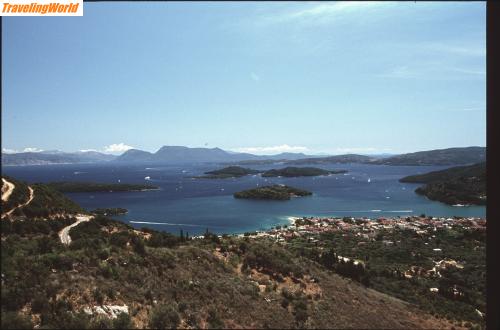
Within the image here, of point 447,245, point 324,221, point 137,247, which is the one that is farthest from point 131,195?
point 137,247

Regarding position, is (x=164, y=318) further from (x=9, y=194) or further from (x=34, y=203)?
(x=9, y=194)

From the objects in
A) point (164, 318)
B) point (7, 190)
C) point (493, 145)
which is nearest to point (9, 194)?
point (7, 190)

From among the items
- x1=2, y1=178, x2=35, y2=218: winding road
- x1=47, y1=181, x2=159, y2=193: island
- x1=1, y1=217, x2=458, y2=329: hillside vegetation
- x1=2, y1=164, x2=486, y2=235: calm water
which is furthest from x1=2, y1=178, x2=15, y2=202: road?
x1=47, y1=181, x2=159, y2=193: island

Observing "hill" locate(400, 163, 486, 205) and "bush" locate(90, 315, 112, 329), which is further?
"hill" locate(400, 163, 486, 205)

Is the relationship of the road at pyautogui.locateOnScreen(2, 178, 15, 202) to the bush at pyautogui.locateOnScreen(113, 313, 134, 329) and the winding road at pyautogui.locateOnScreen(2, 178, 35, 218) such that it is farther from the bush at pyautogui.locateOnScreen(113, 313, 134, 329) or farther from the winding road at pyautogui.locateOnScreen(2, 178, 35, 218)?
the bush at pyautogui.locateOnScreen(113, 313, 134, 329)

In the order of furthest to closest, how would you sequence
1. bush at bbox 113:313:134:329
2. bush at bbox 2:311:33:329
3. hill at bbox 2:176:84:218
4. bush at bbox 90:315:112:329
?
1. hill at bbox 2:176:84:218
2. bush at bbox 113:313:134:329
3. bush at bbox 90:315:112:329
4. bush at bbox 2:311:33:329

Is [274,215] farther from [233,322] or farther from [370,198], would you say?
[233,322]

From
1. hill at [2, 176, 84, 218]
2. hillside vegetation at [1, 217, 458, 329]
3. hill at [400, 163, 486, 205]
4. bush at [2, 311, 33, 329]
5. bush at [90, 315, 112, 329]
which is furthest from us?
hill at [400, 163, 486, 205]

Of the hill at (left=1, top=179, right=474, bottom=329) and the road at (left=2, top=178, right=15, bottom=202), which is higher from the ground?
the road at (left=2, top=178, right=15, bottom=202)
